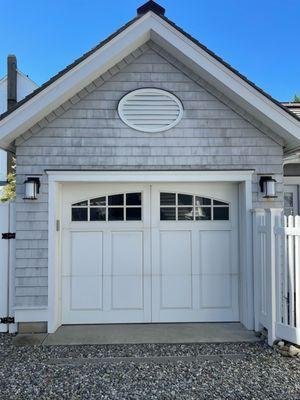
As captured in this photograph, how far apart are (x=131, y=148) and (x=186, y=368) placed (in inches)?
125

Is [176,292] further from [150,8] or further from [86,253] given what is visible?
[150,8]

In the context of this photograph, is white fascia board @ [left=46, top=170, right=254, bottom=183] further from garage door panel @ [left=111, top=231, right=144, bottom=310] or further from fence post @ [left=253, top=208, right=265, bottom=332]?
garage door panel @ [left=111, top=231, right=144, bottom=310]

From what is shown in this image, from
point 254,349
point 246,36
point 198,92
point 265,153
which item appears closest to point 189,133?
point 198,92

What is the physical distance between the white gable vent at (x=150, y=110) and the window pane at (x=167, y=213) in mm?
1281

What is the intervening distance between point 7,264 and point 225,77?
14.2 feet

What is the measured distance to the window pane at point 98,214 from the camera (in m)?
5.96

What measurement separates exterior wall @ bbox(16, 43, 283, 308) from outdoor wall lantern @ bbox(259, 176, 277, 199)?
0.33 ft

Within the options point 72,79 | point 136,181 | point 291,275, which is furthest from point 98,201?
point 291,275

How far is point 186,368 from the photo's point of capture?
13.8 feet

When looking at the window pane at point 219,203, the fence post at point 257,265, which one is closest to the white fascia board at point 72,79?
the window pane at point 219,203

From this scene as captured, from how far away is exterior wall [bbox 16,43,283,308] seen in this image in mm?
5582

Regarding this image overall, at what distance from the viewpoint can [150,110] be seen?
18.6 feet

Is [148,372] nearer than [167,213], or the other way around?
[148,372]

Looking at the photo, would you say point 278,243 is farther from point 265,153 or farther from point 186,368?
point 186,368
